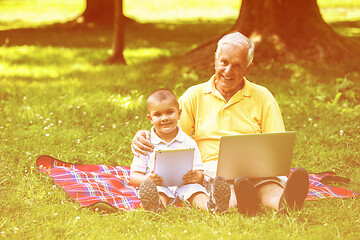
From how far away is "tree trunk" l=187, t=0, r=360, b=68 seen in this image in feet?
30.6

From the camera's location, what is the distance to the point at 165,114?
4473 millimetres

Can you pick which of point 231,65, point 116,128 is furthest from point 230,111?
point 116,128

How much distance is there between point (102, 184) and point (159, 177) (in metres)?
0.75

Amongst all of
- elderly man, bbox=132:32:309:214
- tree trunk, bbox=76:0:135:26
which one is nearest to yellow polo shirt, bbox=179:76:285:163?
elderly man, bbox=132:32:309:214

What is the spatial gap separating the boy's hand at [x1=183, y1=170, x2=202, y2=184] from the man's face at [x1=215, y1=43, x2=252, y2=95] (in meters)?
0.76

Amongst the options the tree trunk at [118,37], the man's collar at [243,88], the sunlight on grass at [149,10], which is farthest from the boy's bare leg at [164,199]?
the sunlight on grass at [149,10]

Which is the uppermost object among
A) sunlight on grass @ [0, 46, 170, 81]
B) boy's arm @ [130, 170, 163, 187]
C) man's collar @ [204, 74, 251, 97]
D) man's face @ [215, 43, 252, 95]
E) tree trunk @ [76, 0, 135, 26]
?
tree trunk @ [76, 0, 135, 26]

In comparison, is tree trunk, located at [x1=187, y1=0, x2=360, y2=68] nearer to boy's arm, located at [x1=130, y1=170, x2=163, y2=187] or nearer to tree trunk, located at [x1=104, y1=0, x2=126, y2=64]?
tree trunk, located at [x1=104, y1=0, x2=126, y2=64]

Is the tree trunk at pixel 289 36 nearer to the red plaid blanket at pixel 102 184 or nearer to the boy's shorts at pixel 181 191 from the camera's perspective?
the red plaid blanket at pixel 102 184

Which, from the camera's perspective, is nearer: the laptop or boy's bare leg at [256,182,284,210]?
the laptop

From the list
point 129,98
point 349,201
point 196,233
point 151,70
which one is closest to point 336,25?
point 151,70

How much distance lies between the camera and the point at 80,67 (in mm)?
10164

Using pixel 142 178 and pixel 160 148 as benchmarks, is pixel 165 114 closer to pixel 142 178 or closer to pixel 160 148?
pixel 160 148

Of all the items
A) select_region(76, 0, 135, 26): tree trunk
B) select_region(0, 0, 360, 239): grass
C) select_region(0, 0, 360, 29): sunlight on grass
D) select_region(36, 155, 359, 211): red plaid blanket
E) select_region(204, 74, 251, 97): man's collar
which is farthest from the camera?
select_region(0, 0, 360, 29): sunlight on grass
